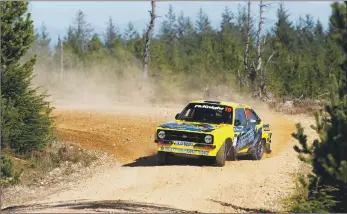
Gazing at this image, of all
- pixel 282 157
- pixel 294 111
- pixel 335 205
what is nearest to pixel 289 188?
pixel 335 205

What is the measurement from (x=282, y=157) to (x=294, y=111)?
41.3ft

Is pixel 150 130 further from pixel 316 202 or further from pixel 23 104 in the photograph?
pixel 316 202

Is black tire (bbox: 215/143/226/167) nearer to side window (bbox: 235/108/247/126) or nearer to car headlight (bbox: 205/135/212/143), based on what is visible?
car headlight (bbox: 205/135/212/143)

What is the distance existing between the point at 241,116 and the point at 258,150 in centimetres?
159

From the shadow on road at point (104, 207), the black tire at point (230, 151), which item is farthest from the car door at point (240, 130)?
the shadow on road at point (104, 207)

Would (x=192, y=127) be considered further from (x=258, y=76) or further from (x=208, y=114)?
(x=258, y=76)

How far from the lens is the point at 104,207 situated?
9.98 m

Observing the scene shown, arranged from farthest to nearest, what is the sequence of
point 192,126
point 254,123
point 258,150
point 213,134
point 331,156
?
point 258,150 < point 254,123 < point 192,126 < point 213,134 < point 331,156

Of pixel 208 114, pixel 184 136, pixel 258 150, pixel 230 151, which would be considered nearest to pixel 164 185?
pixel 184 136

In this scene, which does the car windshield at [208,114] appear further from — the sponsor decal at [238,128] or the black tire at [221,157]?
the black tire at [221,157]

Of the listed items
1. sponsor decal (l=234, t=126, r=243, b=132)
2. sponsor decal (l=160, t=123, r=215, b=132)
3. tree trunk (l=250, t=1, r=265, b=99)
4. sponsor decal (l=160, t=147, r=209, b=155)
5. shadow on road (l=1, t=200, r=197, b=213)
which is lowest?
shadow on road (l=1, t=200, r=197, b=213)

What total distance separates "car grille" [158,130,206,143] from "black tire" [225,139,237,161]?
3.18 feet

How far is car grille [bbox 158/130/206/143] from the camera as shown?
44.1 feet

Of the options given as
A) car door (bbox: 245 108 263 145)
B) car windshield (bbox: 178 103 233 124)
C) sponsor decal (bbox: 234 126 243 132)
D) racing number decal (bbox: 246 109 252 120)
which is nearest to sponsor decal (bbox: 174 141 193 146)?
car windshield (bbox: 178 103 233 124)
